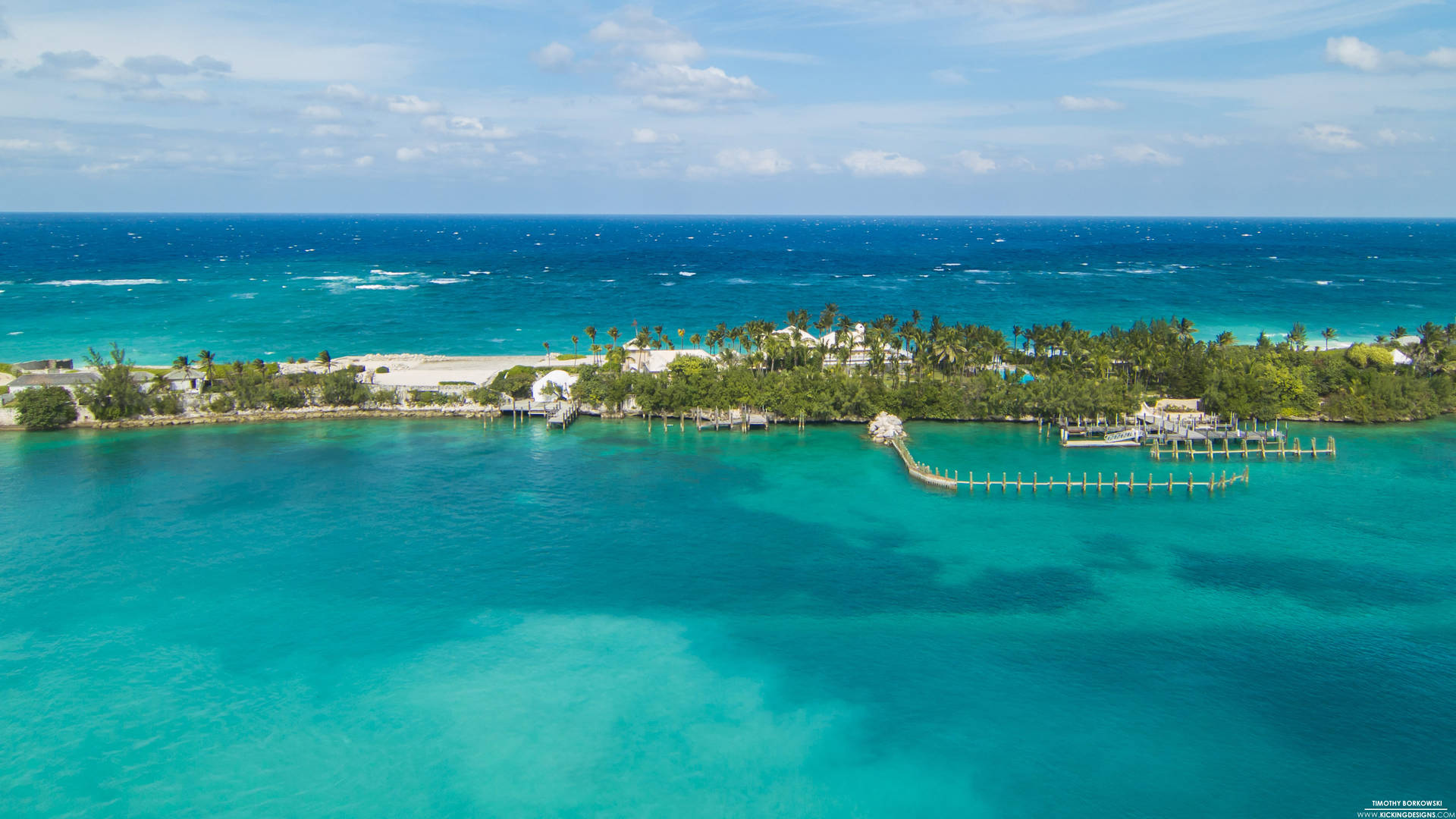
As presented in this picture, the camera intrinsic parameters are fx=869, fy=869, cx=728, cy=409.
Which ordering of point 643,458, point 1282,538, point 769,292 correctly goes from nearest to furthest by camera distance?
point 1282,538, point 643,458, point 769,292

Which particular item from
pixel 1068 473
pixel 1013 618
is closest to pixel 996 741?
pixel 1013 618

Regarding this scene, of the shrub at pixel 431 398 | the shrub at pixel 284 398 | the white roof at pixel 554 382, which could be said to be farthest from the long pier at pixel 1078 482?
the shrub at pixel 284 398

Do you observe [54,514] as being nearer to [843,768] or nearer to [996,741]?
[843,768]

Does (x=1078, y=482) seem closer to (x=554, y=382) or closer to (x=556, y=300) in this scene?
(x=554, y=382)

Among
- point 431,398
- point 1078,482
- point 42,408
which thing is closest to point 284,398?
point 431,398

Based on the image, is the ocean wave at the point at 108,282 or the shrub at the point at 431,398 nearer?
the shrub at the point at 431,398

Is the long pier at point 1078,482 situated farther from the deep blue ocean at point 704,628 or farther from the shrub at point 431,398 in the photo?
the shrub at point 431,398

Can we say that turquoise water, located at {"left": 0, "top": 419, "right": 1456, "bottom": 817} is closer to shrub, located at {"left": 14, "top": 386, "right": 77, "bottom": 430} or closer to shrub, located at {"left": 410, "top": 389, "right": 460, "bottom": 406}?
shrub, located at {"left": 14, "top": 386, "right": 77, "bottom": 430}
